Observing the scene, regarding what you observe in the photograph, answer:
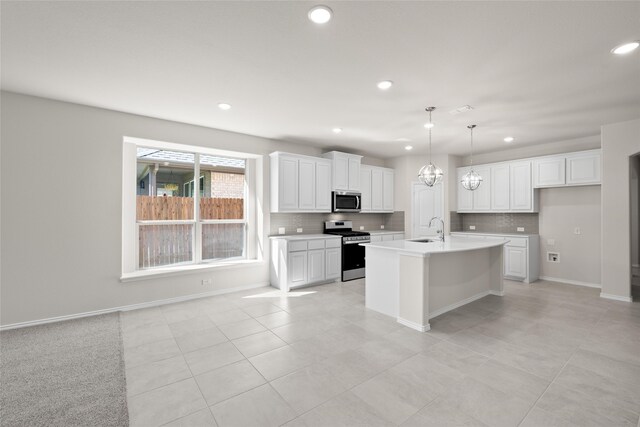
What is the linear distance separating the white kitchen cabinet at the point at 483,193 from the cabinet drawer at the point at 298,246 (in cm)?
406

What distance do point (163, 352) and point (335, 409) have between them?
5.98 feet

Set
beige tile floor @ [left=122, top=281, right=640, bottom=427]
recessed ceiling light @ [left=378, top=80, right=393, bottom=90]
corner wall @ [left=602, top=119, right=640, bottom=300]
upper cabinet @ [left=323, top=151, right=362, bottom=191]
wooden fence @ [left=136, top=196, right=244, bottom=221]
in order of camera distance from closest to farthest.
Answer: beige tile floor @ [left=122, top=281, right=640, bottom=427] → recessed ceiling light @ [left=378, top=80, right=393, bottom=90] → corner wall @ [left=602, top=119, right=640, bottom=300] → wooden fence @ [left=136, top=196, right=244, bottom=221] → upper cabinet @ [left=323, top=151, right=362, bottom=191]

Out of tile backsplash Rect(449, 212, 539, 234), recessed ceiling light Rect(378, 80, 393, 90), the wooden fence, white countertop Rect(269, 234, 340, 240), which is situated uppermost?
recessed ceiling light Rect(378, 80, 393, 90)

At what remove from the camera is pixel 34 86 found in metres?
3.21

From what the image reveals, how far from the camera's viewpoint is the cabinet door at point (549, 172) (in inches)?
215

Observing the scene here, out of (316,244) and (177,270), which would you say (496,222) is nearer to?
(316,244)

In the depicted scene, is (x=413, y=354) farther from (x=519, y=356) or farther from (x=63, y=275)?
(x=63, y=275)

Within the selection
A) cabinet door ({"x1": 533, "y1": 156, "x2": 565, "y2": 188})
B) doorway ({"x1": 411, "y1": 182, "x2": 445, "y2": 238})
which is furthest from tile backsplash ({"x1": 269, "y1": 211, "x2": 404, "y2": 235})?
cabinet door ({"x1": 533, "y1": 156, "x2": 565, "y2": 188})

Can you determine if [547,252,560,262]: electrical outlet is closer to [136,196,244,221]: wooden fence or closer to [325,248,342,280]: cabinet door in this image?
[325,248,342,280]: cabinet door

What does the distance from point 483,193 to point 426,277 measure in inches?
162

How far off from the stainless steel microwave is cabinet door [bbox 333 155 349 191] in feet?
0.41

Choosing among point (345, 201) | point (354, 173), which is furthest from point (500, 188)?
point (345, 201)

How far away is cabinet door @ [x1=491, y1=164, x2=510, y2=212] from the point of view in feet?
20.2

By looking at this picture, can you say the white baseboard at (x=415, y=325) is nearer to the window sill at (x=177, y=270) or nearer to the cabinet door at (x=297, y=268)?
the cabinet door at (x=297, y=268)
